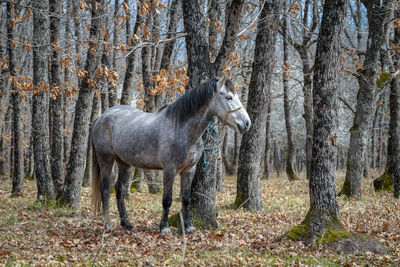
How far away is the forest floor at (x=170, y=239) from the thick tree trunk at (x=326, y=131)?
17.3 inches

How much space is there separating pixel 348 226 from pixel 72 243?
5.11 meters

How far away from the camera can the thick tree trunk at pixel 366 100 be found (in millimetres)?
12250

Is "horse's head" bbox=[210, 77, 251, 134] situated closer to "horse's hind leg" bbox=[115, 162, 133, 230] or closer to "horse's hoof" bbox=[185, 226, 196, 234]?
"horse's hoof" bbox=[185, 226, 196, 234]

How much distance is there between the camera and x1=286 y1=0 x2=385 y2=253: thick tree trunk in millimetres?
5988

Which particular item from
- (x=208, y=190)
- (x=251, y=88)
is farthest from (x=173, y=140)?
(x=251, y=88)

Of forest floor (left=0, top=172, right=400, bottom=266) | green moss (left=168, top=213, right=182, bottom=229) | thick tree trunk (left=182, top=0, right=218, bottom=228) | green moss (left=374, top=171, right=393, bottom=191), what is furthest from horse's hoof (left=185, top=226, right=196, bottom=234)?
green moss (left=374, top=171, right=393, bottom=191)

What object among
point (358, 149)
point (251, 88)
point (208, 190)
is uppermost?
point (251, 88)

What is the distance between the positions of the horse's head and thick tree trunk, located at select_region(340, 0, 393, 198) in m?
6.80

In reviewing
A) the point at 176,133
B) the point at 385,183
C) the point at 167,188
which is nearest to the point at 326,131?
the point at 176,133

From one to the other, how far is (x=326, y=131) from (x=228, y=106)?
1.84m

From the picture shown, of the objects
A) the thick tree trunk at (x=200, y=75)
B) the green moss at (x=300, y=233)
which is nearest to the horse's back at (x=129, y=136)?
the thick tree trunk at (x=200, y=75)

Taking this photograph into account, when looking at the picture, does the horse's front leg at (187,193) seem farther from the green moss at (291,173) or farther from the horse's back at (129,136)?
the green moss at (291,173)

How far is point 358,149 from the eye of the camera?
12469 millimetres

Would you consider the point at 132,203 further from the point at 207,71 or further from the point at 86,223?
the point at 207,71
